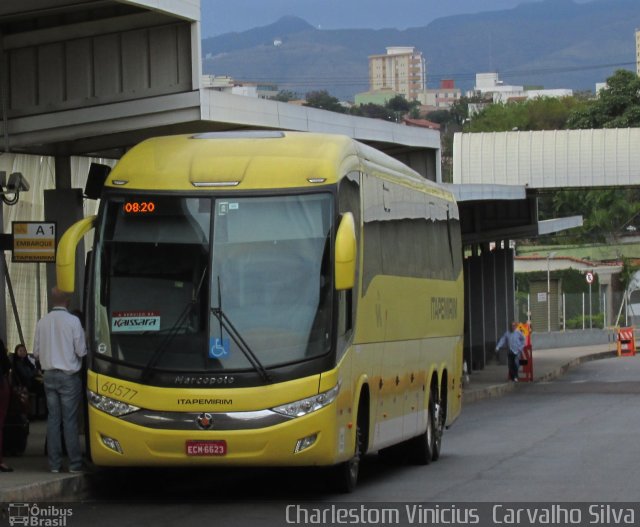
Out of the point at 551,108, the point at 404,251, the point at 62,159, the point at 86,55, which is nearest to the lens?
the point at 404,251

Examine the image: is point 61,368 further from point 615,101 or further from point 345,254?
point 615,101

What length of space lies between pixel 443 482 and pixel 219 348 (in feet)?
11.3

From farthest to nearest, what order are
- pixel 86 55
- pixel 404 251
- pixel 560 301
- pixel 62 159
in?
pixel 560 301 < pixel 62 159 < pixel 86 55 < pixel 404 251

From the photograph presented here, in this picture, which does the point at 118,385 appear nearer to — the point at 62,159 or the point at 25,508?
the point at 25,508

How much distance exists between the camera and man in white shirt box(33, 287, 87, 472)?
14.9 metres

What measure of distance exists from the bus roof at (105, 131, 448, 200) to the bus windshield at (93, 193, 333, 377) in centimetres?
17

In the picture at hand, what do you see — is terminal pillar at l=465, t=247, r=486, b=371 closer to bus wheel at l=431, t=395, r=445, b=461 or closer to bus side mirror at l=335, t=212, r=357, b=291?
bus wheel at l=431, t=395, r=445, b=461

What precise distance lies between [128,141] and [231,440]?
1123cm

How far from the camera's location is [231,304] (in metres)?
13.7

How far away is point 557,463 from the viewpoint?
58.1 feet

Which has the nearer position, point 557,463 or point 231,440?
point 231,440

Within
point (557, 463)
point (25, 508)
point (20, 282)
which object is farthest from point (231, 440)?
point (20, 282)

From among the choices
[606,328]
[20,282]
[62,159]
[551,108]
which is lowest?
[606,328]

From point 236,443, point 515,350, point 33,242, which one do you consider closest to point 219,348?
point 236,443
